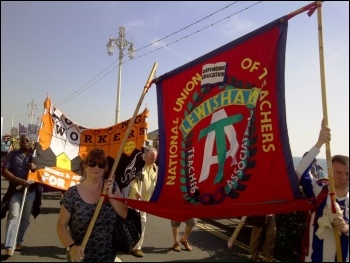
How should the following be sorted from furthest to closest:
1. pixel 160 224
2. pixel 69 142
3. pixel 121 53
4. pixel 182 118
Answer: pixel 121 53, pixel 160 224, pixel 69 142, pixel 182 118

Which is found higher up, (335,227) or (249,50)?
(249,50)

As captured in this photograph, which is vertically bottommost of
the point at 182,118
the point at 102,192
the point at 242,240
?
the point at 242,240

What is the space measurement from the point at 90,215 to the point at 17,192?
3.34 metres

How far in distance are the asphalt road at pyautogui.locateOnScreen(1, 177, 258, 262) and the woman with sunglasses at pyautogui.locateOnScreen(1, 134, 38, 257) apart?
287 mm

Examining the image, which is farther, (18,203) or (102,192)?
(18,203)

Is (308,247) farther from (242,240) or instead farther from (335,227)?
(242,240)

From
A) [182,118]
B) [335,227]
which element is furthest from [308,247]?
[182,118]

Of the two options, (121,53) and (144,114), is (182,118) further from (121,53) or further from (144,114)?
(121,53)

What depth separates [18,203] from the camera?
532cm

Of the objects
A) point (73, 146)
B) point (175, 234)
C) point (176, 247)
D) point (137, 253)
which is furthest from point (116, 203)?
point (73, 146)

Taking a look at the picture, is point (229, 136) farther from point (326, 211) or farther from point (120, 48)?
point (120, 48)

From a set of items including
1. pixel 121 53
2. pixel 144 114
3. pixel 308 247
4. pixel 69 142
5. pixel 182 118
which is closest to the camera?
pixel 308 247

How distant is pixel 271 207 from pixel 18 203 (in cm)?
439

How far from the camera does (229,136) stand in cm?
315
